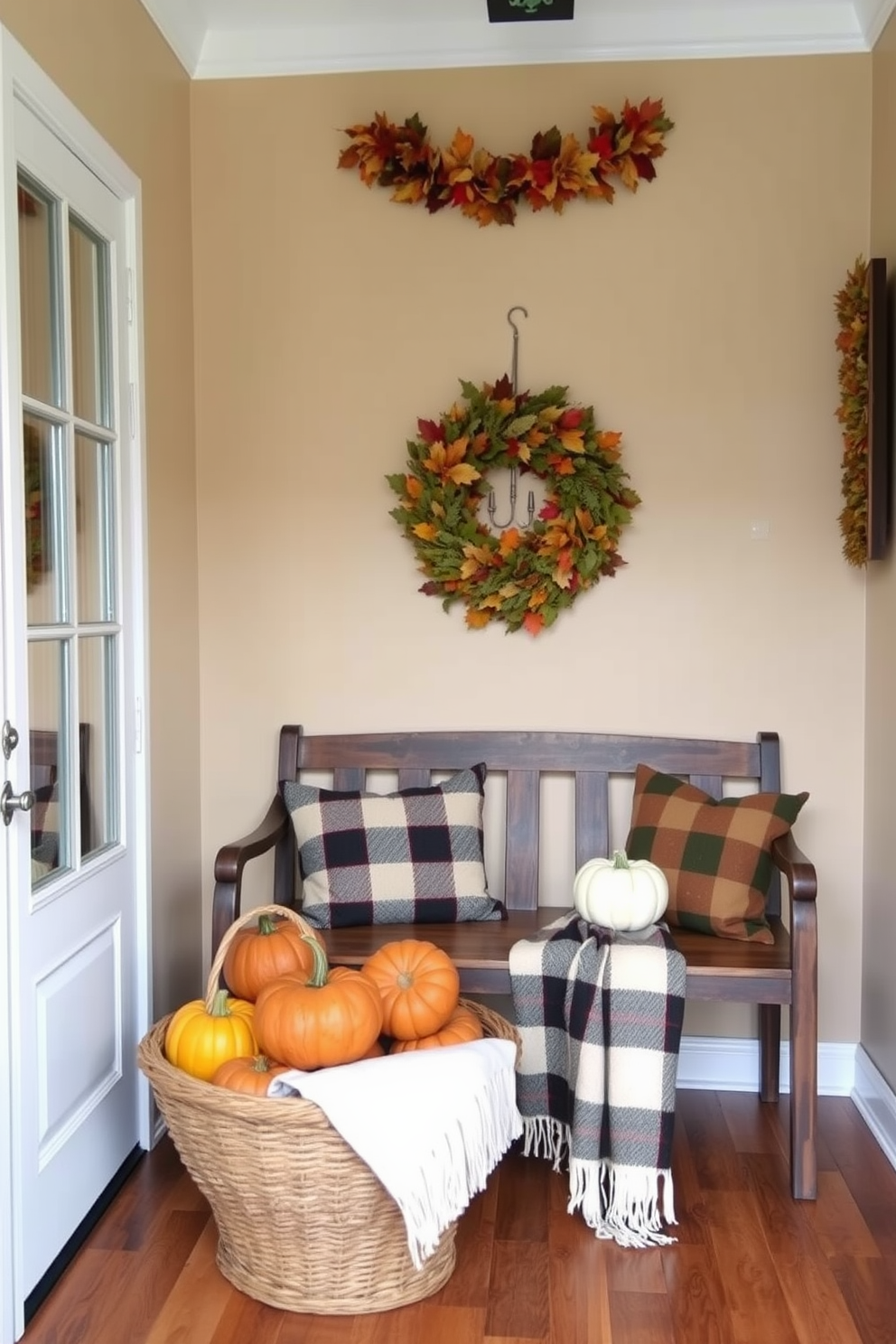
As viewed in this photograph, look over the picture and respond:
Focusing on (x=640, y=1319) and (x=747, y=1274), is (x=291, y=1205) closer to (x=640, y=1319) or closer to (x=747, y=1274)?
(x=640, y=1319)

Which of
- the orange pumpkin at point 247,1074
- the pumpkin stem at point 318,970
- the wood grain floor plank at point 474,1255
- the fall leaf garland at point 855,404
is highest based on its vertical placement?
the fall leaf garland at point 855,404

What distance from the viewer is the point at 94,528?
243 centimetres

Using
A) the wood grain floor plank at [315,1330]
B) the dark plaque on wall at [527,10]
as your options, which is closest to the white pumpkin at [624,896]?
the wood grain floor plank at [315,1330]

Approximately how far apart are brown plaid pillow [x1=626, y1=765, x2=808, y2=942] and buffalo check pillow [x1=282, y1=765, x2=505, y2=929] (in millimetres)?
410

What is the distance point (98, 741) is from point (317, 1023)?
81cm

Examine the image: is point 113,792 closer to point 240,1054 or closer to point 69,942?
point 69,942

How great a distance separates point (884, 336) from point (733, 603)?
730 millimetres

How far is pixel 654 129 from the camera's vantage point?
2.92 meters

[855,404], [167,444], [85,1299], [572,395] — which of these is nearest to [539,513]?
[572,395]

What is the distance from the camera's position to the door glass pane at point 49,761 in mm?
2096

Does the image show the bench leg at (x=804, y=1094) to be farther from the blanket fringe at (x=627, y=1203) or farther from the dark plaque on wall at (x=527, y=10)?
the dark plaque on wall at (x=527, y=10)

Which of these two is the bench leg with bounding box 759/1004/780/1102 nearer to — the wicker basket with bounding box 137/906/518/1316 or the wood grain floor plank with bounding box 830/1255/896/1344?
the wood grain floor plank with bounding box 830/1255/896/1344

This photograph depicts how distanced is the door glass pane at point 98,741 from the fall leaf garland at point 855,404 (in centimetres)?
176

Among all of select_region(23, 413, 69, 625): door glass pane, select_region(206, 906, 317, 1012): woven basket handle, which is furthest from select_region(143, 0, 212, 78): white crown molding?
select_region(206, 906, 317, 1012): woven basket handle
